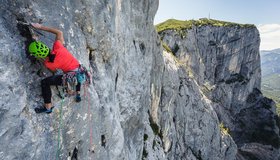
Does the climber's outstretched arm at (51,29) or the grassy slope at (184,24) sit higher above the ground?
the climber's outstretched arm at (51,29)

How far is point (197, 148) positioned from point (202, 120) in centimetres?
667

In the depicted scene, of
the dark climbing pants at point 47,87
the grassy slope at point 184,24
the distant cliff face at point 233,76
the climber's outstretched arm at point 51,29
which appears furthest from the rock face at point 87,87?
the distant cliff face at point 233,76

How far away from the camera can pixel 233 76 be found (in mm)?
131250

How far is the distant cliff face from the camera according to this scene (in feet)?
347

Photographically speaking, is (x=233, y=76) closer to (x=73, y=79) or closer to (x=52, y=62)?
(x=73, y=79)

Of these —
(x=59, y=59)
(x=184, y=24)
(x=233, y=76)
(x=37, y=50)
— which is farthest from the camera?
(x=233, y=76)

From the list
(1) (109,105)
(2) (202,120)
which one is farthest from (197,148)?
(1) (109,105)

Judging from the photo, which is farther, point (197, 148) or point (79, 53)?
point (197, 148)

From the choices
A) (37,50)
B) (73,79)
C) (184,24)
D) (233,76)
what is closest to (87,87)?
(73,79)

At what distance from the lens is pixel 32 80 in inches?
494

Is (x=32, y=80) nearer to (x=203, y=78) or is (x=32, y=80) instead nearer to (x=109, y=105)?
(x=109, y=105)

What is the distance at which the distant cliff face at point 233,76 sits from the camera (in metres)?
106

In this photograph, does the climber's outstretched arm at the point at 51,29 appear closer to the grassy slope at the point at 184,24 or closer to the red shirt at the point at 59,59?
the red shirt at the point at 59,59

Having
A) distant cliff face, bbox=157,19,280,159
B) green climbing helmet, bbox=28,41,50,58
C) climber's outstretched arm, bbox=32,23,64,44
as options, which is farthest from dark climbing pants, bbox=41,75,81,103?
distant cliff face, bbox=157,19,280,159
